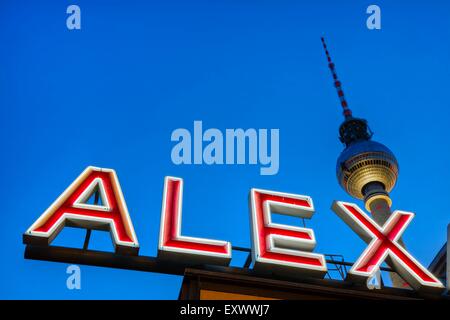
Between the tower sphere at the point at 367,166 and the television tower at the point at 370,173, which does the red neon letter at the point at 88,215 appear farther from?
the tower sphere at the point at 367,166

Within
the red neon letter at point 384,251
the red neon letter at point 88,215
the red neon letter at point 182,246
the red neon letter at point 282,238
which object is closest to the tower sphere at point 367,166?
the red neon letter at point 384,251

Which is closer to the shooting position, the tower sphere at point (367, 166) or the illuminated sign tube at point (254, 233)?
the illuminated sign tube at point (254, 233)

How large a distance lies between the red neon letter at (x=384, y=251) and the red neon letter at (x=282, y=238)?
108 cm

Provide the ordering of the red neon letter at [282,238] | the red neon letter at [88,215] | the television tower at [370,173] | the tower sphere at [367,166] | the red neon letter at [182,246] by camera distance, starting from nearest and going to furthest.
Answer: the red neon letter at [88,215], the red neon letter at [182,246], the red neon letter at [282,238], the television tower at [370,173], the tower sphere at [367,166]

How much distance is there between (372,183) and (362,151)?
4769 mm

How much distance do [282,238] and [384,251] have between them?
2.81m

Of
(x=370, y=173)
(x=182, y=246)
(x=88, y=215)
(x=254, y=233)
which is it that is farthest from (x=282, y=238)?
(x=370, y=173)

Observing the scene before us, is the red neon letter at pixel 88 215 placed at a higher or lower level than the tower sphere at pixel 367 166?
lower

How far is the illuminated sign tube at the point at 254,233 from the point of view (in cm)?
1242

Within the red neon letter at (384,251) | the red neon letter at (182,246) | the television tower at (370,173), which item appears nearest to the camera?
the red neon letter at (182,246)

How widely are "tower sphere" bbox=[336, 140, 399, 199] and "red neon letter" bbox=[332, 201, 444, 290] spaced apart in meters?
59.8
